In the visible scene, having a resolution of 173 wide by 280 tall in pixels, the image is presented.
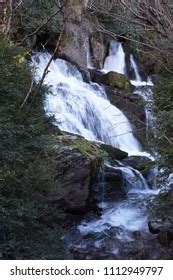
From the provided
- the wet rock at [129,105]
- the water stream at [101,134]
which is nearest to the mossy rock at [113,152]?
the water stream at [101,134]

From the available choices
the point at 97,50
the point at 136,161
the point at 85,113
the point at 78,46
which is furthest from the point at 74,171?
the point at 97,50

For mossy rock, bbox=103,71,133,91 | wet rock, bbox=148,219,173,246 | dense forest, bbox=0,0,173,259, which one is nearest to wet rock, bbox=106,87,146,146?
dense forest, bbox=0,0,173,259

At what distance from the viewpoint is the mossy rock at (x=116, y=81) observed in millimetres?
15047

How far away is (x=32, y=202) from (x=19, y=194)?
8.0 inches

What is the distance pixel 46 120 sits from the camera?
7.89 metres

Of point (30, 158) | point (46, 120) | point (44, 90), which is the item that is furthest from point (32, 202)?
point (44, 90)

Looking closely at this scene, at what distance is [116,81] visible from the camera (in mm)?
15125

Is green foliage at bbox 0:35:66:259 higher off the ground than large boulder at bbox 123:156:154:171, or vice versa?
green foliage at bbox 0:35:66:259

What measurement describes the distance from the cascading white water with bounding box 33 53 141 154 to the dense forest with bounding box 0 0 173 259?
4 centimetres

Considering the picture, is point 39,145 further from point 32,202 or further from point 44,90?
point 44,90

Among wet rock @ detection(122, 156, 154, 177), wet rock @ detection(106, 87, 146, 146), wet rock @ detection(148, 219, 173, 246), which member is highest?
wet rock @ detection(106, 87, 146, 146)

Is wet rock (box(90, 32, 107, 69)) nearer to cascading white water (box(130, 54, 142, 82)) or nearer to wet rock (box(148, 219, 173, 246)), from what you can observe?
cascading white water (box(130, 54, 142, 82))

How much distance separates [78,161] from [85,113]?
398 cm

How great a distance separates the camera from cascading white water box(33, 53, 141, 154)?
11336 mm
